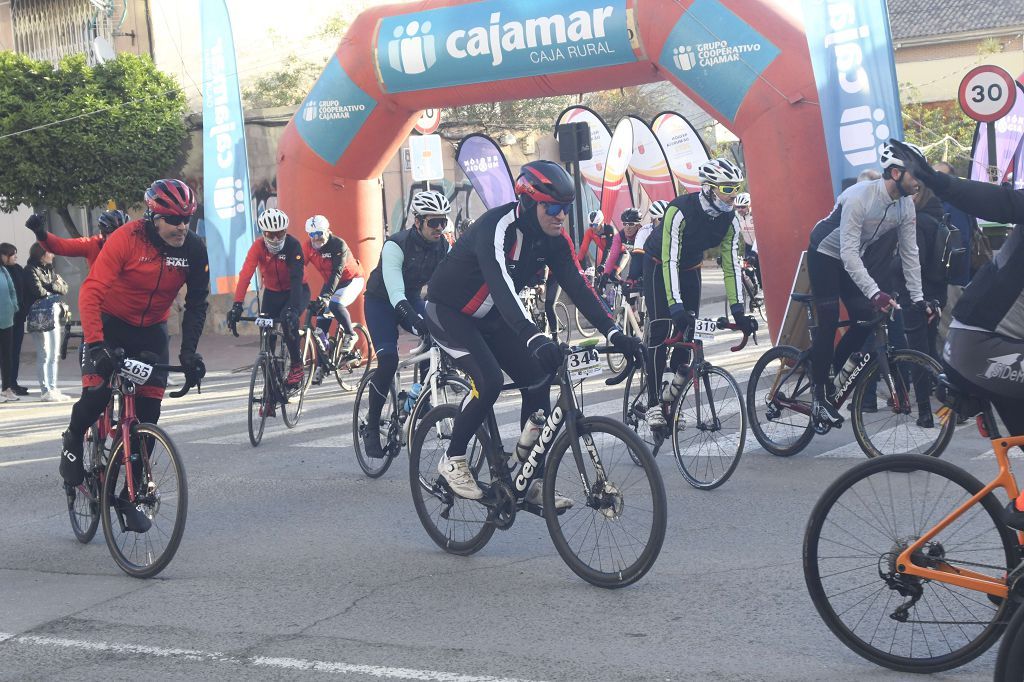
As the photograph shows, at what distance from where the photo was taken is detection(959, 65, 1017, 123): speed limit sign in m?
13.7

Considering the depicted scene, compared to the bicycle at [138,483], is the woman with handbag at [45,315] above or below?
above

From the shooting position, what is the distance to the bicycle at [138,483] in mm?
6008

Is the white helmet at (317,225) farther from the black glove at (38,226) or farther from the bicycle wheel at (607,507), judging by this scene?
the bicycle wheel at (607,507)

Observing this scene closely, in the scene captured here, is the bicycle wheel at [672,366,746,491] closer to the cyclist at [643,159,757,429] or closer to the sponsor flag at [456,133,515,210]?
the cyclist at [643,159,757,429]

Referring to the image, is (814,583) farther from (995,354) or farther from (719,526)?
(719,526)

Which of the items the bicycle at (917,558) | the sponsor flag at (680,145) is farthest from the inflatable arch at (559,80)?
the sponsor flag at (680,145)

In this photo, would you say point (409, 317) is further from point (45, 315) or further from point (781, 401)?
point (45, 315)

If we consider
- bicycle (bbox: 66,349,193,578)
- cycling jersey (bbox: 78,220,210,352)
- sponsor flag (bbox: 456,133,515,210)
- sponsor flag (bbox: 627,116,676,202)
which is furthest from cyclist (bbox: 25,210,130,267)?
sponsor flag (bbox: 627,116,676,202)

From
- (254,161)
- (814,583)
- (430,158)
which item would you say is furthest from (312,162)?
(814,583)

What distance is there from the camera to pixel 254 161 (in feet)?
80.2

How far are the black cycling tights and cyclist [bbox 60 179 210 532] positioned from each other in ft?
4.17

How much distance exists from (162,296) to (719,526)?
3.27 meters

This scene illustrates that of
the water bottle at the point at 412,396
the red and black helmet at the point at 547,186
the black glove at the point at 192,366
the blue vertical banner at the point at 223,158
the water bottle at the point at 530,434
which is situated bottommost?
the water bottle at the point at 530,434

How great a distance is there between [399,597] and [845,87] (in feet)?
26.6
